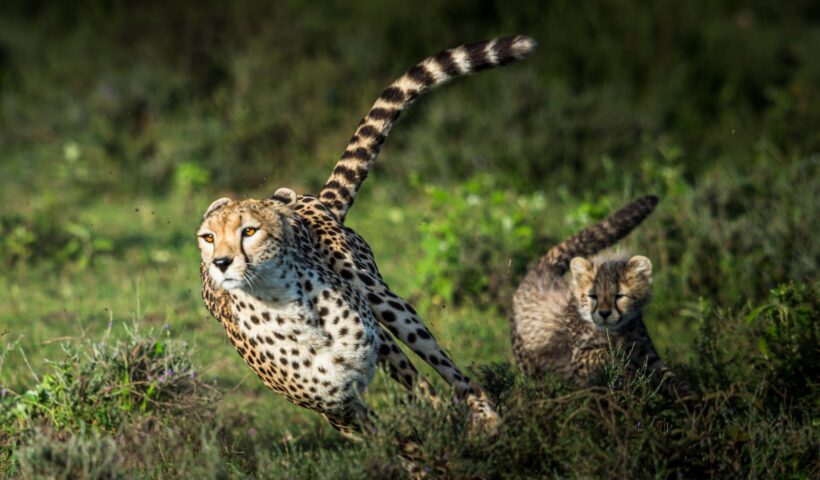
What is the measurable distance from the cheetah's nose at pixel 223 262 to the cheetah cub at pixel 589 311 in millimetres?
1602

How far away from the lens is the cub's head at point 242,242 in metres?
3.87

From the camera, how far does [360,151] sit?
525cm

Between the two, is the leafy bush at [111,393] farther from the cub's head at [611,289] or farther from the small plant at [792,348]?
the small plant at [792,348]

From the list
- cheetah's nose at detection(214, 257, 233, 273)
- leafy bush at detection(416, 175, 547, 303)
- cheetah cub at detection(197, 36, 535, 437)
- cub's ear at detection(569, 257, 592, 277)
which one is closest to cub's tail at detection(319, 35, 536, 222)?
cheetah cub at detection(197, 36, 535, 437)

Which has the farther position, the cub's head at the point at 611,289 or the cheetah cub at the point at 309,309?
the cub's head at the point at 611,289

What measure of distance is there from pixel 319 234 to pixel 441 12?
7.26 meters

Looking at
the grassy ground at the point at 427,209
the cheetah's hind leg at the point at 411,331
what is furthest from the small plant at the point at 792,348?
the cheetah's hind leg at the point at 411,331

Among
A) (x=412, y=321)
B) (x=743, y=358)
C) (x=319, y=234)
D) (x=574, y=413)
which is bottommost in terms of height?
(x=743, y=358)

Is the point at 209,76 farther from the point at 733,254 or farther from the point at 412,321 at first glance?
the point at 412,321

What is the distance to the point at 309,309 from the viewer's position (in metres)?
4.13

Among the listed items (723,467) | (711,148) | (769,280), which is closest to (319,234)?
(723,467)

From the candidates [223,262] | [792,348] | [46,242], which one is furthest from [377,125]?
[46,242]

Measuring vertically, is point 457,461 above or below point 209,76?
below

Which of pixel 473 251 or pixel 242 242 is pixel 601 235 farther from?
pixel 242 242
